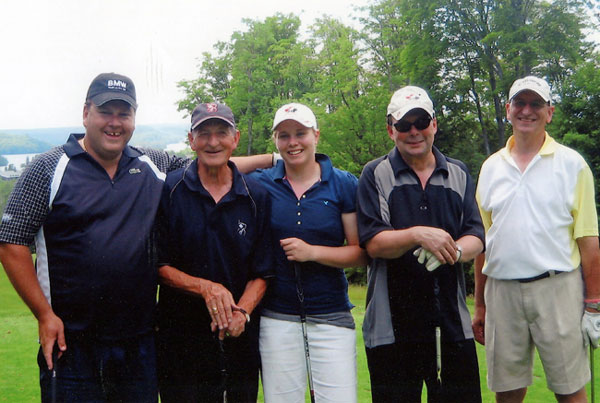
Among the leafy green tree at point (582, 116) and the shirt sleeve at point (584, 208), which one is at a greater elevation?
the leafy green tree at point (582, 116)

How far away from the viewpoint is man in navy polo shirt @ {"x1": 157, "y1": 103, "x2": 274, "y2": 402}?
3.63 metres

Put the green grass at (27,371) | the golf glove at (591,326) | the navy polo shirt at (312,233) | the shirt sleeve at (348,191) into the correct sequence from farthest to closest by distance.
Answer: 1. the green grass at (27,371)
2. the golf glove at (591,326)
3. the shirt sleeve at (348,191)
4. the navy polo shirt at (312,233)

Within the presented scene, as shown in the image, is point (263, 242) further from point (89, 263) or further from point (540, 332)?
point (540, 332)

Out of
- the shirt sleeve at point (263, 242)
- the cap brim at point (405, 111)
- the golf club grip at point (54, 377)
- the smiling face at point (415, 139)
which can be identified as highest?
the cap brim at point (405, 111)

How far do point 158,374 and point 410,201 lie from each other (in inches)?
75.6

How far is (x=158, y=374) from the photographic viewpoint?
3734 mm

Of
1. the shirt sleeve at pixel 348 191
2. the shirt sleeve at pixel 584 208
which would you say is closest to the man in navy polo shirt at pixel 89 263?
the shirt sleeve at pixel 348 191

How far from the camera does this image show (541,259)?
414cm

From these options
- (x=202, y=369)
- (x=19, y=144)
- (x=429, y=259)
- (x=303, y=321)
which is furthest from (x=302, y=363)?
(x=19, y=144)

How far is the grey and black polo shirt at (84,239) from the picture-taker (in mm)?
3439

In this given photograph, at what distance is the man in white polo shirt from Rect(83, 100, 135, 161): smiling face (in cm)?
268

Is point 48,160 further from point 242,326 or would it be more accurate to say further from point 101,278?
point 242,326

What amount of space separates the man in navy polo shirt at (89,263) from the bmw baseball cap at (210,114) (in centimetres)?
47

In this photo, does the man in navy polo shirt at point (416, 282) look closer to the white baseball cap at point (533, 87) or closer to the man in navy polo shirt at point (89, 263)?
the white baseball cap at point (533, 87)
